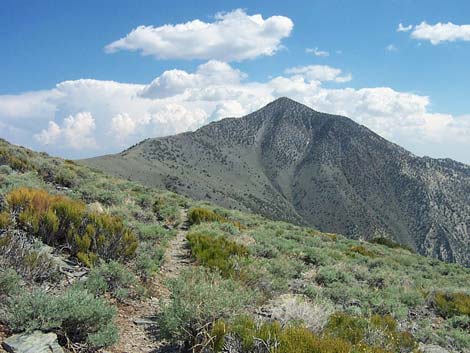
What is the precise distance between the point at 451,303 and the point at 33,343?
10999mm

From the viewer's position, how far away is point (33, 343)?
480 cm

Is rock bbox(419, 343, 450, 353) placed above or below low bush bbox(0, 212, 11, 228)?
below

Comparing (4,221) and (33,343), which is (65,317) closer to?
(33,343)

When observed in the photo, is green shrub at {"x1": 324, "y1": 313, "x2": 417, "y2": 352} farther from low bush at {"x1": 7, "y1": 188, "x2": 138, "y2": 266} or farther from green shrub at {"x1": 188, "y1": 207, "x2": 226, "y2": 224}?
green shrub at {"x1": 188, "y1": 207, "x2": 226, "y2": 224}

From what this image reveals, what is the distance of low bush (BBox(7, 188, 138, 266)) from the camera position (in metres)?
8.71

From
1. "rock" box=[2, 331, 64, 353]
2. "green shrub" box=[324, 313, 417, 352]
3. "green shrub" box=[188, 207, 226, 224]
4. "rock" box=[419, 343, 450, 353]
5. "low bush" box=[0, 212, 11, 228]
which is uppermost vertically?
"low bush" box=[0, 212, 11, 228]

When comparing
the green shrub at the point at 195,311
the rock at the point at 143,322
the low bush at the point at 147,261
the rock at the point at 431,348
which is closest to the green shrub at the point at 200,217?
the low bush at the point at 147,261

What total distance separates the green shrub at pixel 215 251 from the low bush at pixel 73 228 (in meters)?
2.08

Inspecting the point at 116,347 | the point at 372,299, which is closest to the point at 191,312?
the point at 116,347

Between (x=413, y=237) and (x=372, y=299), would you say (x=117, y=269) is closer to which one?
(x=372, y=299)

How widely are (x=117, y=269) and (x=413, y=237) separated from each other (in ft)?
615

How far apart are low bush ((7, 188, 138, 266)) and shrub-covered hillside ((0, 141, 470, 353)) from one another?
3 centimetres

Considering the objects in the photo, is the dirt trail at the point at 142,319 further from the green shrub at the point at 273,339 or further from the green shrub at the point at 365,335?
the green shrub at the point at 365,335

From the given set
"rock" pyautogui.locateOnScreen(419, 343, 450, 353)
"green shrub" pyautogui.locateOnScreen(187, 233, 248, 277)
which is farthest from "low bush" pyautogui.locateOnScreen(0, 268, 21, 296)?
"rock" pyautogui.locateOnScreen(419, 343, 450, 353)
